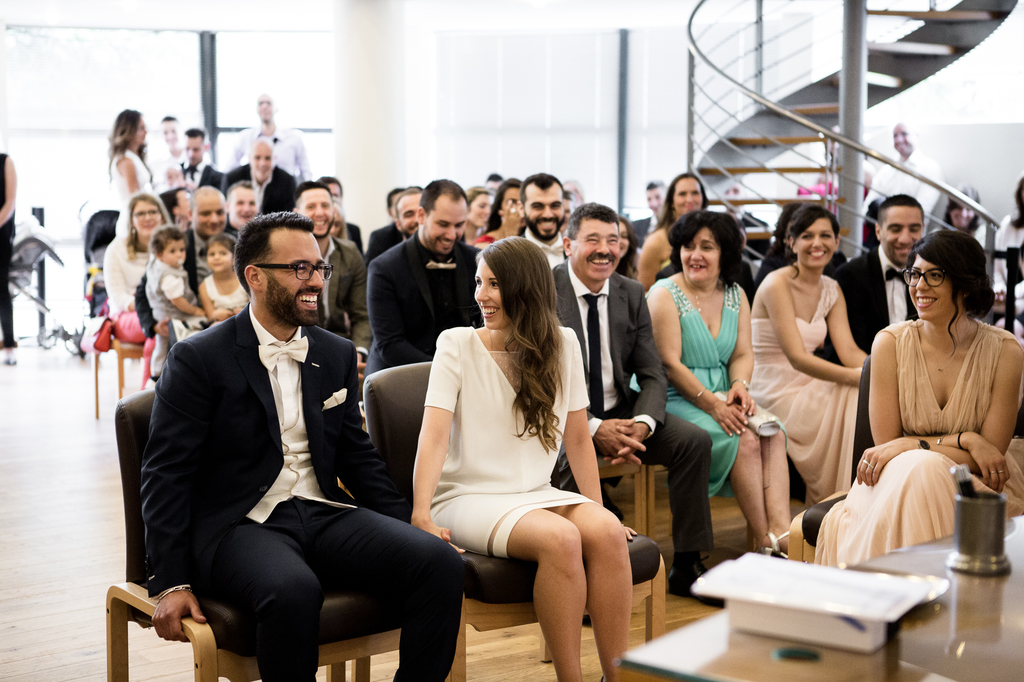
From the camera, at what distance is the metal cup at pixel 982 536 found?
4.85ft

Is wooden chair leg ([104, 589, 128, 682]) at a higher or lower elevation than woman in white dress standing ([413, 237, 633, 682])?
lower

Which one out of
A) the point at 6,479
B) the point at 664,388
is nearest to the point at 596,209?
the point at 664,388

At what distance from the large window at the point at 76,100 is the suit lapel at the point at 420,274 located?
839cm

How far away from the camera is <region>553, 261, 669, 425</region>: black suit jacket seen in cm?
325

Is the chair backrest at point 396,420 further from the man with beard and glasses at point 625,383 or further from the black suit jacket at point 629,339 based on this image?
the black suit jacket at point 629,339

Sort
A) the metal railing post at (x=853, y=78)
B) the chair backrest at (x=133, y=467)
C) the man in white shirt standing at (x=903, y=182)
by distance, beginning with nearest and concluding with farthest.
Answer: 1. the chair backrest at (x=133, y=467)
2. the metal railing post at (x=853, y=78)
3. the man in white shirt standing at (x=903, y=182)

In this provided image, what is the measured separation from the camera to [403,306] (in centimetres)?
367

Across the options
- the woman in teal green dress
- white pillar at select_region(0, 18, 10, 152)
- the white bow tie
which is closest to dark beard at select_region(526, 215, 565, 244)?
the woman in teal green dress

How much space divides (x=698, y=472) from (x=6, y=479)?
3.28 m

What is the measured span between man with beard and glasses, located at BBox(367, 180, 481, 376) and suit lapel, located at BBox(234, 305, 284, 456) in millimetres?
1523

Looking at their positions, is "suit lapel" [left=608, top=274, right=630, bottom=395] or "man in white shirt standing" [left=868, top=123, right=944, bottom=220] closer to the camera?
"suit lapel" [left=608, top=274, right=630, bottom=395]

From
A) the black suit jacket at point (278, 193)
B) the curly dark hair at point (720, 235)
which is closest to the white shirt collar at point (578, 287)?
the curly dark hair at point (720, 235)

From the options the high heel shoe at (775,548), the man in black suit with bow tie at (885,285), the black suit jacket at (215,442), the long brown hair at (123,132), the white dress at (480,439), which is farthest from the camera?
the long brown hair at (123,132)

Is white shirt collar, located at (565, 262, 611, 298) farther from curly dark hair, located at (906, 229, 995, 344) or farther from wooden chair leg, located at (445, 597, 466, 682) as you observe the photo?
wooden chair leg, located at (445, 597, 466, 682)
